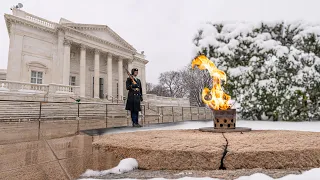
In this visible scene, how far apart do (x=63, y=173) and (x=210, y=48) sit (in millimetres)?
9510

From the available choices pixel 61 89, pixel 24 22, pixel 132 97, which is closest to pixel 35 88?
pixel 61 89

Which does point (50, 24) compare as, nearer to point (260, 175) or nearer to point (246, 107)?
point (246, 107)

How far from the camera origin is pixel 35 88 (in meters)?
21.0

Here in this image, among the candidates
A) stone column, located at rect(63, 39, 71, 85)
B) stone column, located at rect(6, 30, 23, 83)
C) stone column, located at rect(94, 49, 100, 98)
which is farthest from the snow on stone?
stone column, located at rect(6, 30, 23, 83)

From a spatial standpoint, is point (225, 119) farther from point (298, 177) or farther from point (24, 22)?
point (24, 22)

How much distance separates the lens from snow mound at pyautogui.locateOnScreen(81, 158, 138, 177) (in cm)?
224

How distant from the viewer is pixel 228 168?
201 cm

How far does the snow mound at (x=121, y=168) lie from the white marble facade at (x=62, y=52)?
79.5ft

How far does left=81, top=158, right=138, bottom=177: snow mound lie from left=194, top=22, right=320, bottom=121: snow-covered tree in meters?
8.63

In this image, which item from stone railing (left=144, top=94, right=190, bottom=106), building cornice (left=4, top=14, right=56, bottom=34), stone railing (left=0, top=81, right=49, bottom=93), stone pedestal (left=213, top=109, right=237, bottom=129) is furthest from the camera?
stone railing (left=144, top=94, right=190, bottom=106)

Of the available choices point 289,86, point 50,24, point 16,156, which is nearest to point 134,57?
point 50,24

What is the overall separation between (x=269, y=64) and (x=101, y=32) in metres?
30.5

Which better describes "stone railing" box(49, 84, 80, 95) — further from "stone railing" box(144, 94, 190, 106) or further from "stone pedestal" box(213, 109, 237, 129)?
"stone pedestal" box(213, 109, 237, 129)

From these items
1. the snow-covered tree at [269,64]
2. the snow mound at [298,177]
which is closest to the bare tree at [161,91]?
the snow-covered tree at [269,64]
